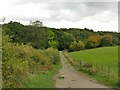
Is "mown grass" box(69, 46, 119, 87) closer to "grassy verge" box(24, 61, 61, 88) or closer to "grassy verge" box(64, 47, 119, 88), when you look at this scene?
"grassy verge" box(64, 47, 119, 88)

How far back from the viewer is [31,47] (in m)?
30.2

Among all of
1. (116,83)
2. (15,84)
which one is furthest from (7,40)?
(116,83)

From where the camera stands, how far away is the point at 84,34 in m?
170

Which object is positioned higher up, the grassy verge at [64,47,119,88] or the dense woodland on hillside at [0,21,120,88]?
the dense woodland on hillside at [0,21,120,88]

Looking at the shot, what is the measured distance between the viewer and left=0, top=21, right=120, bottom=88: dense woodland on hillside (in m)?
15.5

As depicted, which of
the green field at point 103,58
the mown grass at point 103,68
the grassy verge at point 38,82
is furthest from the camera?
the green field at point 103,58

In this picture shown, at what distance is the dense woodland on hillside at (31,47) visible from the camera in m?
15.5

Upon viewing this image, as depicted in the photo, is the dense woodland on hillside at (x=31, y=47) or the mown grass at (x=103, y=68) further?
the mown grass at (x=103, y=68)

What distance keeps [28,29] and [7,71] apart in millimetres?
58665

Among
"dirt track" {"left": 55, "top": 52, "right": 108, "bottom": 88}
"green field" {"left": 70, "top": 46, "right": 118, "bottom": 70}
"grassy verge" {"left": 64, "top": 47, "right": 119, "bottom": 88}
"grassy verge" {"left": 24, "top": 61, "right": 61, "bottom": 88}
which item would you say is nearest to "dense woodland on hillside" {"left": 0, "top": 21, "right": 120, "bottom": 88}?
"grassy verge" {"left": 24, "top": 61, "right": 61, "bottom": 88}

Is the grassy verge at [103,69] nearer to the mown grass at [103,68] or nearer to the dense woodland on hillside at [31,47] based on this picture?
the mown grass at [103,68]

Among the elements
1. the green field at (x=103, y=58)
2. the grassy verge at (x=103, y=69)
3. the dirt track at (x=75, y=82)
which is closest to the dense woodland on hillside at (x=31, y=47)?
the dirt track at (x=75, y=82)

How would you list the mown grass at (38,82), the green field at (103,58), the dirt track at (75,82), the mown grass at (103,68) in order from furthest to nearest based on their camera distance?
the green field at (103,58) < the mown grass at (103,68) < the dirt track at (75,82) < the mown grass at (38,82)

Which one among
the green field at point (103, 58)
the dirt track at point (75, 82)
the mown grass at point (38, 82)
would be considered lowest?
the green field at point (103, 58)
